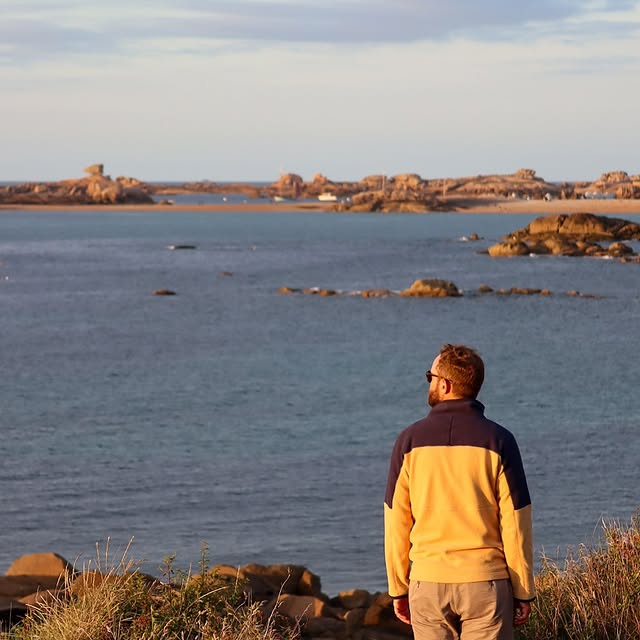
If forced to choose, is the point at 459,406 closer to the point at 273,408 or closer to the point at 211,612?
the point at 211,612

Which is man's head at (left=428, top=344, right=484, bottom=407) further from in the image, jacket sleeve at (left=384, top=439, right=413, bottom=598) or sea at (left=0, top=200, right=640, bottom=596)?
sea at (left=0, top=200, right=640, bottom=596)

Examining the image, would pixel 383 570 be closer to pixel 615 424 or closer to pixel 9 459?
pixel 9 459

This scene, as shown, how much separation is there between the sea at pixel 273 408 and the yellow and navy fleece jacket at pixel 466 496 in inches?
106

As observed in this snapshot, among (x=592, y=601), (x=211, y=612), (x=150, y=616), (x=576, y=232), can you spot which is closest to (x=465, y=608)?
(x=211, y=612)

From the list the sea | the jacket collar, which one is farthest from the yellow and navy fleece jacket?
the sea

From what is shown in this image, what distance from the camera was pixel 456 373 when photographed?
6.41 meters

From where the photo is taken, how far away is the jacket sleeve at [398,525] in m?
6.54

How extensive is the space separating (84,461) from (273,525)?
7316 mm

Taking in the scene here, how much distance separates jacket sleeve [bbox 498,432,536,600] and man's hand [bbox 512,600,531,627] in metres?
0.08

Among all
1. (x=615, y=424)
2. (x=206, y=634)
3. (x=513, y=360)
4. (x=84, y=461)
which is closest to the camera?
(x=206, y=634)

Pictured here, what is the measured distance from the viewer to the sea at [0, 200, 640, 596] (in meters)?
21.6

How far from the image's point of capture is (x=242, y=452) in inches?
1131

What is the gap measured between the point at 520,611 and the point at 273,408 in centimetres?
2878

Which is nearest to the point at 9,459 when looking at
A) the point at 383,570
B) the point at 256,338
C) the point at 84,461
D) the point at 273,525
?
the point at 84,461
